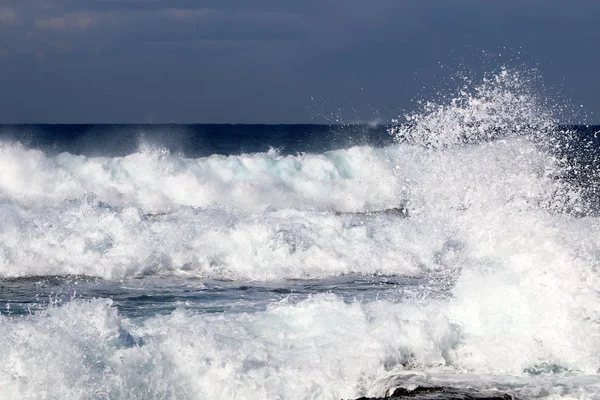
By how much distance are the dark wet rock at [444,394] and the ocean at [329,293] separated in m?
0.04

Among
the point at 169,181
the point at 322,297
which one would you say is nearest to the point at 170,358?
the point at 322,297

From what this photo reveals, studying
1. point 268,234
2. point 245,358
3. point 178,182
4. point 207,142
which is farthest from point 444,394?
point 207,142

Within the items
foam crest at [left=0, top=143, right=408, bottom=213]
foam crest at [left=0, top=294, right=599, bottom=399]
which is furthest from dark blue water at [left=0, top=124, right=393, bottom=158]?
Answer: foam crest at [left=0, top=294, right=599, bottom=399]

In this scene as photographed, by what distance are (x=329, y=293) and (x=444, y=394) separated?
11.5 ft

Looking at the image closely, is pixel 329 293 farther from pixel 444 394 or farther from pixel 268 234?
pixel 268 234

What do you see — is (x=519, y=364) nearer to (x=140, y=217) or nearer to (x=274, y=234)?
(x=274, y=234)

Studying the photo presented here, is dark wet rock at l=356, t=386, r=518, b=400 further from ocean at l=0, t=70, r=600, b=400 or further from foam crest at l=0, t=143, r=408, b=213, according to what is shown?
foam crest at l=0, t=143, r=408, b=213

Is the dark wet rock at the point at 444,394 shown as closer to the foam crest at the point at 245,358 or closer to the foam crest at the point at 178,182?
the foam crest at the point at 245,358

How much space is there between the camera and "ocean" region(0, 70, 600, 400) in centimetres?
826

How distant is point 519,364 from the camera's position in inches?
350

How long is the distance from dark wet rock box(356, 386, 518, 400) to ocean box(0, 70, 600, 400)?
0.04 metres

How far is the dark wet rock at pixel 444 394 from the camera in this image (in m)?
7.77

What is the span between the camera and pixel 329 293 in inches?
441

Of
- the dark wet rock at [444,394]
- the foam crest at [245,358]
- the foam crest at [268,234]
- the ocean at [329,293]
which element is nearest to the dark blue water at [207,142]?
the ocean at [329,293]
